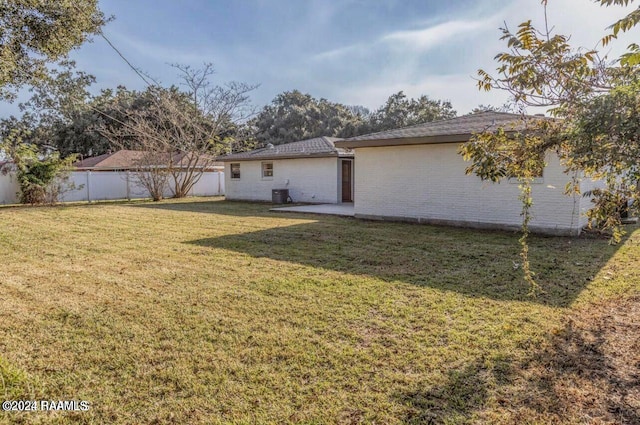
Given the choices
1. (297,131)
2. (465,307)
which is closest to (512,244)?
(465,307)

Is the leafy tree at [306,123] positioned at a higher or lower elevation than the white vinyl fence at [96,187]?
higher

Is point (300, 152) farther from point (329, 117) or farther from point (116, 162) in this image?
point (329, 117)

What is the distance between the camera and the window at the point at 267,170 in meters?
19.9

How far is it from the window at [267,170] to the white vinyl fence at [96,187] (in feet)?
20.1

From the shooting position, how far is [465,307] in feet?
15.0

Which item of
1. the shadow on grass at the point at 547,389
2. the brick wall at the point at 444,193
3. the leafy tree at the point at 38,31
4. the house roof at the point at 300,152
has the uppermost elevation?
the leafy tree at the point at 38,31

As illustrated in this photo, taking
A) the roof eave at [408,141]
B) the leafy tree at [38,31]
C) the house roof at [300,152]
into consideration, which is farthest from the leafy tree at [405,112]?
the leafy tree at [38,31]

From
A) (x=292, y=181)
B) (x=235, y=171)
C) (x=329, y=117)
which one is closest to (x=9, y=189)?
(x=235, y=171)

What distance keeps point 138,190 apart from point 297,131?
16.6 m

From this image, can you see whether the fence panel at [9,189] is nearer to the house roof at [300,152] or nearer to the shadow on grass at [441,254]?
the house roof at [300,152]

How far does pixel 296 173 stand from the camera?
1883 cm

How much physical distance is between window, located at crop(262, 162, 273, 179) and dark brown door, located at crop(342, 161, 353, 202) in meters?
3.82

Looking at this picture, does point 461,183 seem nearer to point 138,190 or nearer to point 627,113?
point 627,113

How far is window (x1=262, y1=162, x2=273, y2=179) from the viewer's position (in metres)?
19.9
